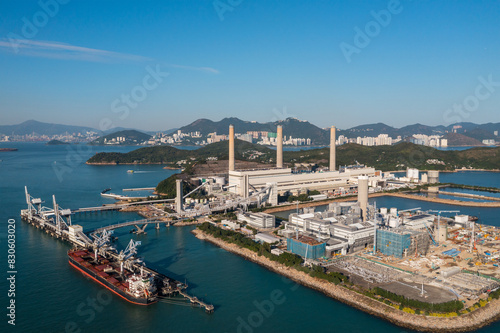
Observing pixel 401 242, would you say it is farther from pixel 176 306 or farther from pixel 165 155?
pixel 165 155

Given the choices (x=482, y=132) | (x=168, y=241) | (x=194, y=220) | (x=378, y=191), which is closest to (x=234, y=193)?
(x=194, y=220)

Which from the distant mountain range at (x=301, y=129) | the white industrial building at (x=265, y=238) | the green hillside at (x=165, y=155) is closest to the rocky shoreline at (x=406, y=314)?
the white industrial building at (x=265, y=238)

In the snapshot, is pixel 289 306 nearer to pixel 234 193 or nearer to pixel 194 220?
pixel 194 220

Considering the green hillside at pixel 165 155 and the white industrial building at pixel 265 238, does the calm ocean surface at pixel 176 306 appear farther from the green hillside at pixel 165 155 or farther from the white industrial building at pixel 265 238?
the green hillside at pixel 165 155

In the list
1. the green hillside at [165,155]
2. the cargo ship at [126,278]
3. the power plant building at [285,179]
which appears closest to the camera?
the cargo ship at [126,278]

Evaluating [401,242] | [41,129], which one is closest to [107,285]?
[401,242]

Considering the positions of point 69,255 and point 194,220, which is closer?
point 69,255

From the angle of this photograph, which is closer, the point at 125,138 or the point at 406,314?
the point at 406,314

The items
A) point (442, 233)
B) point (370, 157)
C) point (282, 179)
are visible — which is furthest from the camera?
point (370, 157)
